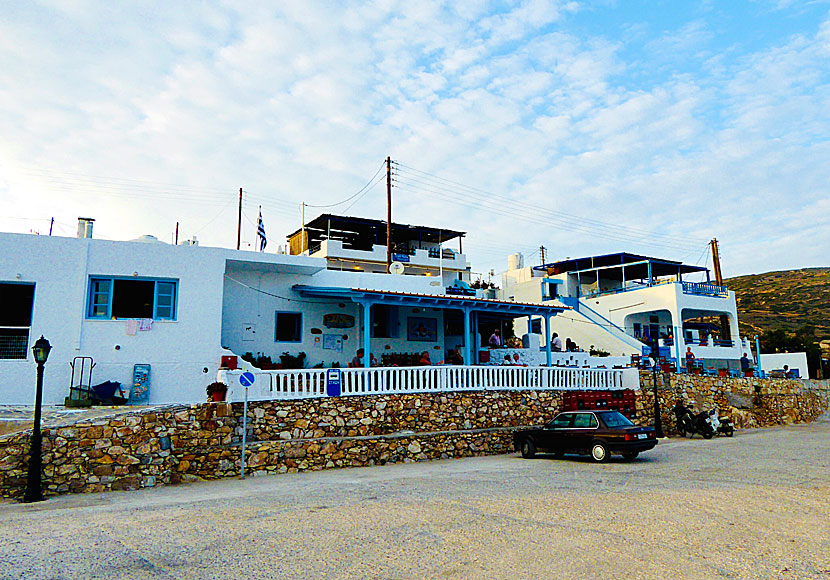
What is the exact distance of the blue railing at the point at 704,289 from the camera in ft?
112

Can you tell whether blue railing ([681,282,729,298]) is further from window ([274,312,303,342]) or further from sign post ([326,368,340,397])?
sign post ([326,368,340,397])

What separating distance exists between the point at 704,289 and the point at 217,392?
30.1 meters

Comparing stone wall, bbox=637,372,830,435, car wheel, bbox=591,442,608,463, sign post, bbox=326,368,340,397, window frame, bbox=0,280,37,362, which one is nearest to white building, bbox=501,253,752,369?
stone wall, bbox=637,372,830,435

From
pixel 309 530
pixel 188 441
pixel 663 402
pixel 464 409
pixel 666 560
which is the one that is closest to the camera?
pixel 666 560

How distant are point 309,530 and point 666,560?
14.7ft

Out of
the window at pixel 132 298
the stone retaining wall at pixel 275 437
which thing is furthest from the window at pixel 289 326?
the stone retaining wall at pixel 275 437

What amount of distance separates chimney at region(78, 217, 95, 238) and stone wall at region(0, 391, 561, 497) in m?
7.05

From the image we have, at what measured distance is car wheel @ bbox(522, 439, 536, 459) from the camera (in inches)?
672

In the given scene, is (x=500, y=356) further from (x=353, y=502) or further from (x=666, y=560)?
(x=666, y=560)

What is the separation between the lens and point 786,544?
7031 millimetres

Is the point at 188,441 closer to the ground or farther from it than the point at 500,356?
closer to the ground

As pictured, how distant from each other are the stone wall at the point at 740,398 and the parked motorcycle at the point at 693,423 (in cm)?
83

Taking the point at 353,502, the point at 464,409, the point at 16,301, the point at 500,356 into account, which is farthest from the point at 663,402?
the point at 16,301

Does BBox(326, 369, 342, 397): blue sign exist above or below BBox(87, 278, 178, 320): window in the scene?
below
